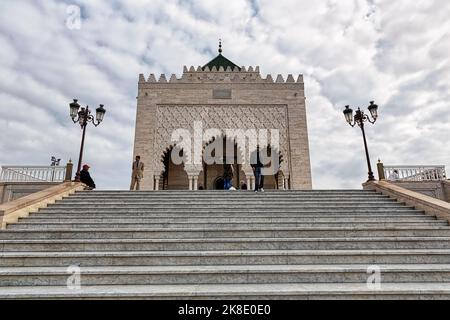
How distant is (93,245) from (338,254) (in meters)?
3.35

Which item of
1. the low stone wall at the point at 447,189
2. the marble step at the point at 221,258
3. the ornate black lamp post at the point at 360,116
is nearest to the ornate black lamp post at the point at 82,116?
the marble step at the point at 221,258

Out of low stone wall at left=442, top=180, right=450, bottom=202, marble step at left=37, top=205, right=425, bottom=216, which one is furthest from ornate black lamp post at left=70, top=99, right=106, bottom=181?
low stone wall at left=442, top=180, right=450, bottom=202

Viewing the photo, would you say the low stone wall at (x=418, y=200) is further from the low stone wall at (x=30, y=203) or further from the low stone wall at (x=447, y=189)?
the low stone wall at (x=30, y=203)

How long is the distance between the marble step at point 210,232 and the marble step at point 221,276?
3.88 feet

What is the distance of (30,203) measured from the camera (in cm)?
562

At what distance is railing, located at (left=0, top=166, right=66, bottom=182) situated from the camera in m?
8.80

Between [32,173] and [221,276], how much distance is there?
8645mm

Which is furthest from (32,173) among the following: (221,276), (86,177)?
(221,276)

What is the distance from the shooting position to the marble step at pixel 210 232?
434cm

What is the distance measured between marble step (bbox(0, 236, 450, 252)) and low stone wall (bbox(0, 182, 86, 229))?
108cm

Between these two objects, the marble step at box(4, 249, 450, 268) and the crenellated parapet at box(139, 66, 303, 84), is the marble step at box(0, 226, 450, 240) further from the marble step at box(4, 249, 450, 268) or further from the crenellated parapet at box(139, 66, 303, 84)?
the crenellated parapet at box(139, 66, 303, 84)

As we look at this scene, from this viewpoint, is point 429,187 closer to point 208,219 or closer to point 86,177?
point 208,219
